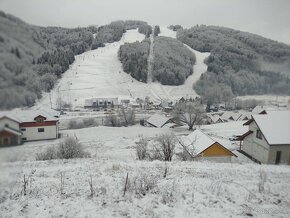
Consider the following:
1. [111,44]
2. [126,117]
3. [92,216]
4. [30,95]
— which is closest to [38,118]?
[126,117]

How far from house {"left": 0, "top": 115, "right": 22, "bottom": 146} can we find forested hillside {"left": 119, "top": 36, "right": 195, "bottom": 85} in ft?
369

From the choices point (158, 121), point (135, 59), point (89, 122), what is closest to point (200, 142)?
point (158, 121)

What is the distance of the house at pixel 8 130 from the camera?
3.66m

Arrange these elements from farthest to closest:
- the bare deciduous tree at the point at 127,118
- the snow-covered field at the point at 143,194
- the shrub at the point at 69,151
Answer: the bare deciduous tree at the point at 127,118, the shrub at the point at 69,151, the snow-covered field at the point at 143,194

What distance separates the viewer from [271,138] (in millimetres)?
22922

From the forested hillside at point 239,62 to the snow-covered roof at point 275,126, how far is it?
8.79 feet

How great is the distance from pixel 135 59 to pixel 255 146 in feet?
339

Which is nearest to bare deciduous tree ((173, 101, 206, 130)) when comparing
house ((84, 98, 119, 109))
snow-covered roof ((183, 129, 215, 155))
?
snow-covered roof ((183, 129, 215, 155))

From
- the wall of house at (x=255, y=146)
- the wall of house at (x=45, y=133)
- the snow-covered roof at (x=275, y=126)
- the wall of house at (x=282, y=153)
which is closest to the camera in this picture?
the wall of house at (x=282, y=153)

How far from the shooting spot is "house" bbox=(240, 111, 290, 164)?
22625 mm

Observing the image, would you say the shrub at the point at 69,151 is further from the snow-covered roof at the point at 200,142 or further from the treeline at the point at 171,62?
the treeline at the point at 171,62

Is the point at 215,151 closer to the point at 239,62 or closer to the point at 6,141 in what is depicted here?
the point at 6,141

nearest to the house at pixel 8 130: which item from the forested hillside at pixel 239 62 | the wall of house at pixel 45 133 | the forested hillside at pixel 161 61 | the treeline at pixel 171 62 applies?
the forested hillside at pixel 239 62

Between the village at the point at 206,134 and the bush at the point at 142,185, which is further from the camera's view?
the bush at the point at 142,185
